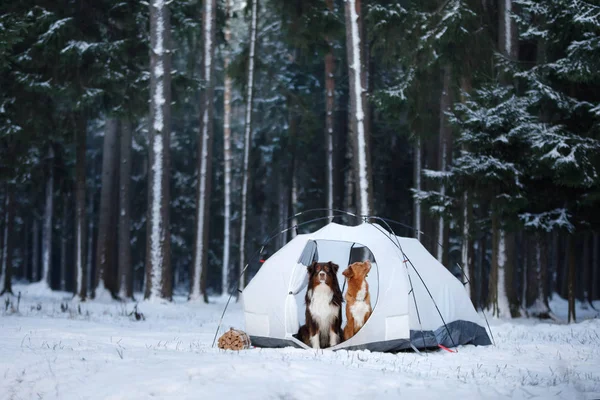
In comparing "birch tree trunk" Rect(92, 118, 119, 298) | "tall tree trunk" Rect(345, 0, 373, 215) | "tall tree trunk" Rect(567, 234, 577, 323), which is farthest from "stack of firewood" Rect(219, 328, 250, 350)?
"birch tree trunk" Rect(92, 118, 119, 298)

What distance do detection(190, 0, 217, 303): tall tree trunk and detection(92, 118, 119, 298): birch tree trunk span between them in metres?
2.72

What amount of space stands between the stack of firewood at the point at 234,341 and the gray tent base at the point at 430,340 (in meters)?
0.49

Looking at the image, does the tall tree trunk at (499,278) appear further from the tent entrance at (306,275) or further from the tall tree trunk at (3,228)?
the tall tree trunk at (3,228)

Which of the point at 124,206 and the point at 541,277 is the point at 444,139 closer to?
the point at 541,277

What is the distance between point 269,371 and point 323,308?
281cm

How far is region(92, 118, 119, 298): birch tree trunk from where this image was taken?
2000cm

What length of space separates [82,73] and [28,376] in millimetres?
14057

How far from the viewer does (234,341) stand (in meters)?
9.04

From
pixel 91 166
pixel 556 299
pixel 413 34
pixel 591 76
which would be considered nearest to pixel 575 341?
pixel 591 76

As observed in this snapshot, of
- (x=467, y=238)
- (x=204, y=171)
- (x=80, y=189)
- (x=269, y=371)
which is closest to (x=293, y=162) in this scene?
(x=204, y=171)

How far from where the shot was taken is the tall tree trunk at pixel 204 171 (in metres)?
19.4

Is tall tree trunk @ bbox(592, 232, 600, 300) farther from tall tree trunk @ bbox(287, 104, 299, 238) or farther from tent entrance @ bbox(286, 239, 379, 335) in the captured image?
tent entrance @ bbox(286, 239, 379, 335)

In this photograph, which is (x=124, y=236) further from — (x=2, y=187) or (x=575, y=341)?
(x=575, y=341)

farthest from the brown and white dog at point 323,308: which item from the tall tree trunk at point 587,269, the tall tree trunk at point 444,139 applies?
the tall tree trunk at point 587,269
